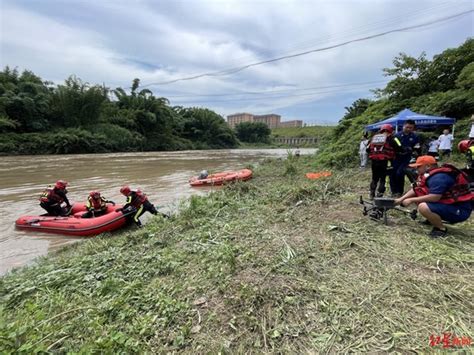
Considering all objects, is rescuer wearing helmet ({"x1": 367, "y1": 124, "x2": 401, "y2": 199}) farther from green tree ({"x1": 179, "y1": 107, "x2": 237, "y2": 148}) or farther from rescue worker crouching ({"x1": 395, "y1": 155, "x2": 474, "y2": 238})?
green tree ({"x1": 179, "y1": 107, "x2": 237, "y2": 148})

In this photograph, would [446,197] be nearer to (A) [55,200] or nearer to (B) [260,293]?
(B) [260,293]

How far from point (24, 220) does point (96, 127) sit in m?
30.5

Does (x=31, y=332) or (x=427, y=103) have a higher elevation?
(x=427, y=103)

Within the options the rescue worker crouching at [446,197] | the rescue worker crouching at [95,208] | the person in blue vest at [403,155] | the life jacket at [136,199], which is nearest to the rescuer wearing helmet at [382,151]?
the person in blue vest at [403,155]

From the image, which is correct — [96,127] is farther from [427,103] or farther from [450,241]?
[450,241]

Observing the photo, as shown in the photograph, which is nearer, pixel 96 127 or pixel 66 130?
pixel 66 130

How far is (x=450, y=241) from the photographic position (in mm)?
2891

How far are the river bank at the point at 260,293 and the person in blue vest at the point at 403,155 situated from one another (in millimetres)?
1606

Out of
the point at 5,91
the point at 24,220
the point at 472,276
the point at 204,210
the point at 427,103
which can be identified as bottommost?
the point at 24,220

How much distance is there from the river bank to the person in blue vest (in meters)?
1.61

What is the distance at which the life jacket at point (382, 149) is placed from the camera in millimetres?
4598

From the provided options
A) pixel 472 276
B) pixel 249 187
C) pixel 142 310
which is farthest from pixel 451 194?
pixel 249 187

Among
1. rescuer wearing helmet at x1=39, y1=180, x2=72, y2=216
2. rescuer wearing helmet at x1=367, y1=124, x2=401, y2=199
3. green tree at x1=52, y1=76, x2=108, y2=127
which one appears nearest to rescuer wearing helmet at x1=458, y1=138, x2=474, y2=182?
rescuer wearing helmet at x1=367, y1=124, x2=401, y2=199

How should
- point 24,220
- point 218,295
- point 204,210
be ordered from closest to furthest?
point 218,295, point 204,210, point 24,220
